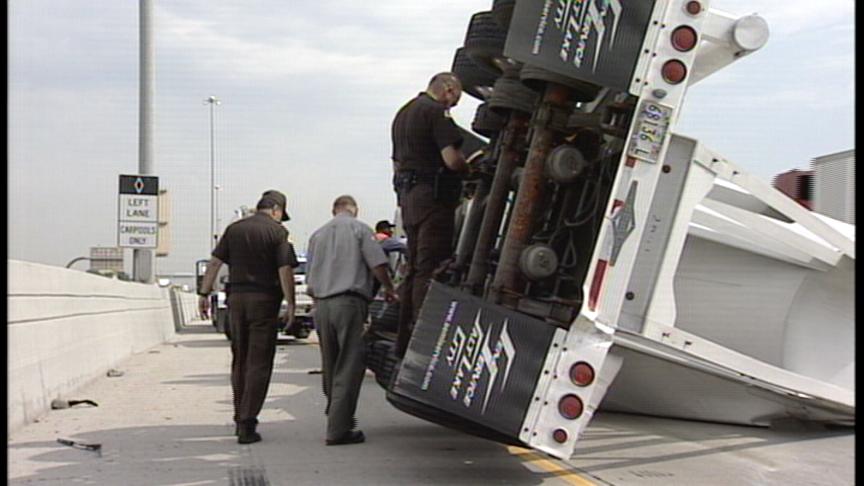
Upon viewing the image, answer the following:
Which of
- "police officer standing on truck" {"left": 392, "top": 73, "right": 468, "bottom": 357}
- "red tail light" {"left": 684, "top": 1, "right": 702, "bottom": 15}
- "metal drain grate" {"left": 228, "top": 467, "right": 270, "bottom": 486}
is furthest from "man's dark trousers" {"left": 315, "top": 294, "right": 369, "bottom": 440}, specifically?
"red tail light" {"left": 684, "top": 1, "right": 702, "bottom": 15}

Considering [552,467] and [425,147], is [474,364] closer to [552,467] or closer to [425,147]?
[552,467]

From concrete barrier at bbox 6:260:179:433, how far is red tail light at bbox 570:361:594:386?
475 cm

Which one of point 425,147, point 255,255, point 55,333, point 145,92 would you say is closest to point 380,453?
point 255,255

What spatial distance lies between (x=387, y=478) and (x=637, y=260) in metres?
2.04

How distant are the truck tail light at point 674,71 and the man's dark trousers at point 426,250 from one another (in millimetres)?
1962

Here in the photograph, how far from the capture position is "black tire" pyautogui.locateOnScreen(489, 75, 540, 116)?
705cm

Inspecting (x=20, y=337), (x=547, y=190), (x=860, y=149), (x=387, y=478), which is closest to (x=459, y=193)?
(x=547, y=190)

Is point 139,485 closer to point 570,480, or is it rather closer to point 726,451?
point 570,480

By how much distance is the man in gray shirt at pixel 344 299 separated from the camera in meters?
7.93

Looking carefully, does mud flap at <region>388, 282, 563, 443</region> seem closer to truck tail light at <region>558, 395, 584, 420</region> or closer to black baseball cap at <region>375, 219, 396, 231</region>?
truck tail light at <region>558, 395, 584, 420</region>

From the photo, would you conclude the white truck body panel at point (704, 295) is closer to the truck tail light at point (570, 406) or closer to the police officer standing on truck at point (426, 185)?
the truck tail light at point (570, 406)

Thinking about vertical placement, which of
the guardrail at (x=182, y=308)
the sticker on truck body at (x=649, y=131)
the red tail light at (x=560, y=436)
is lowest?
the guardrail at (x=182, y=308)

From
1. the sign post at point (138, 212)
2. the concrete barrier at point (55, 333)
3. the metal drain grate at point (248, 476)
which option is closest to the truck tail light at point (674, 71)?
the metal drain grate at point (248, 476)

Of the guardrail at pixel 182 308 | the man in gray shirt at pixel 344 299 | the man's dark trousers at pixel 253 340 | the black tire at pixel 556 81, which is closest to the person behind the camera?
the black tire at pixel 556 81
